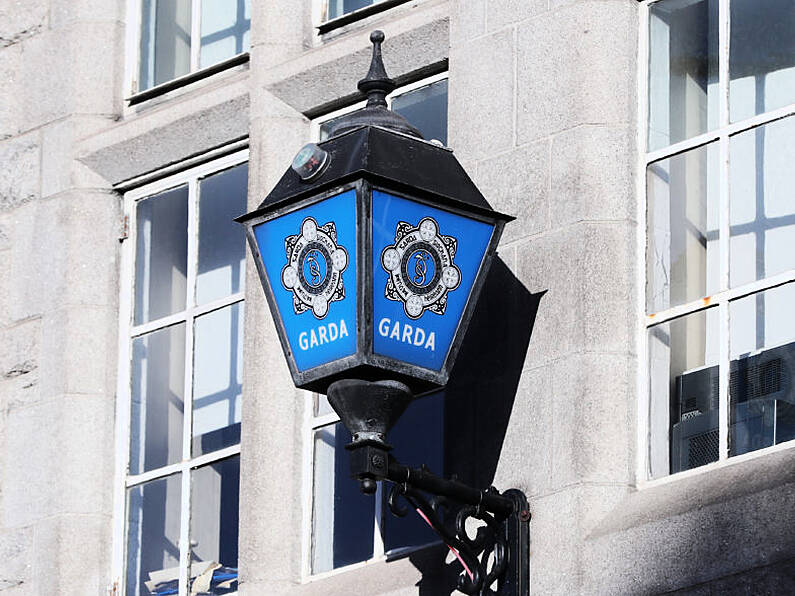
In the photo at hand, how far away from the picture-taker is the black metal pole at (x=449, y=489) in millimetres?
6973

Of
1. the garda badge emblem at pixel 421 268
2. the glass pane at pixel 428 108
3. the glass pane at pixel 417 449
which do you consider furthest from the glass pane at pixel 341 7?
the garda badge emblem at pixel 421 268

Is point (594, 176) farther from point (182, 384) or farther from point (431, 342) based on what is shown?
point (182, 384)

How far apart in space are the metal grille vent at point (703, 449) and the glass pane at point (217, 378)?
6.44 feet

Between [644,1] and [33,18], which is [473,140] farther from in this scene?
[33,18]

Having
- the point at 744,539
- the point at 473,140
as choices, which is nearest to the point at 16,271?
the point at 473,140

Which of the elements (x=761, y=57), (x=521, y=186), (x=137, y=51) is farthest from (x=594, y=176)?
(x=137, y=51)

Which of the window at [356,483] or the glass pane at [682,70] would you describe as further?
the window at [356,483]

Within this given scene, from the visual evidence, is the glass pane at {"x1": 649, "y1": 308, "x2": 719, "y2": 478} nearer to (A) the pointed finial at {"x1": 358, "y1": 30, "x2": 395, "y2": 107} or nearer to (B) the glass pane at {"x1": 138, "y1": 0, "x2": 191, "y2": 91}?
(A) the pointed finial at {"x1": 358, "y1": 30, "x2": 395, "y2": 107}

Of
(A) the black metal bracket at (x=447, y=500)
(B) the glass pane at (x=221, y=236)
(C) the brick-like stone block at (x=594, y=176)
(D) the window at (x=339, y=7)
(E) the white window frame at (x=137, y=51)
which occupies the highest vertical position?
(E) the white window frame at (x=137, y=51)

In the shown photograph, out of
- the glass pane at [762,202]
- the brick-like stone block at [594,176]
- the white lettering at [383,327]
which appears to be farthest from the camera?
the brick-like stone block at [594,176]

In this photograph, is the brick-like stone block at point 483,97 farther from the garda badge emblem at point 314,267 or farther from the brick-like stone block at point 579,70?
the garda badge emblem at point 314,267

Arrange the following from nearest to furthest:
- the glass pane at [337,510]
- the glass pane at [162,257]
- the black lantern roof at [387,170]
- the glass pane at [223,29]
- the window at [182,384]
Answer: the black lantern roof at [387,170], the glass pane at [337,510], the window at [182,384], the glass pane at [162,257], the glass pane at [223,29]

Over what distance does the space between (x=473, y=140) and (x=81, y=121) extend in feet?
6.36

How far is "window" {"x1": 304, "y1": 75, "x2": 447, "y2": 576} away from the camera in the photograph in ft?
26.4
